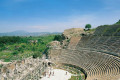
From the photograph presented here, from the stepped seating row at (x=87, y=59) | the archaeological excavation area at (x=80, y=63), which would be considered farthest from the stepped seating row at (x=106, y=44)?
the stepped seating row at (x=87, y=59)

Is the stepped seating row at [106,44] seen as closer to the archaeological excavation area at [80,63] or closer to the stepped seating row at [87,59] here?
the archaeological excavation area at [80,63]

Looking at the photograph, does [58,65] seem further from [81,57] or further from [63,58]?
[81,57]

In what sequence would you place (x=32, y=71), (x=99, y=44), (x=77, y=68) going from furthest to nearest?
(x=99, y=44)
(x=77, y=68)
(x=32, y=71)

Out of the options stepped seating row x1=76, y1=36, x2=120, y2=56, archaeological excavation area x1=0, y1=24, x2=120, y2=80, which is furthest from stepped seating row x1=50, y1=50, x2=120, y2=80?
stepped seating row x1=76, y1=36, x2=120, y2=56

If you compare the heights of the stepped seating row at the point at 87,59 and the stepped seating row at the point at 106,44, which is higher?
the stepped seating row at the point at 106,44

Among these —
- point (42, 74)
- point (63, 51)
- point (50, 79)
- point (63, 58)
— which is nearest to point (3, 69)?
point (42, 74)

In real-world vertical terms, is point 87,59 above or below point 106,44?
below

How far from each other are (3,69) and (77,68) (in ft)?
51.1

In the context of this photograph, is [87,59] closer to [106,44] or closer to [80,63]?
[80,63]

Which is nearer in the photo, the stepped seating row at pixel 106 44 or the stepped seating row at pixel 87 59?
the stepped seating row at pixel 87 59

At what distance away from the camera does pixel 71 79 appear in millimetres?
20359

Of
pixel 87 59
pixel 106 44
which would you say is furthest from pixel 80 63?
pixel 106 44

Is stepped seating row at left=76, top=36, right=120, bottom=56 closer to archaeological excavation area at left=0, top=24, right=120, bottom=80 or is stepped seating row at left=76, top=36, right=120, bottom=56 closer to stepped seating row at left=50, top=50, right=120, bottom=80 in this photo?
archaeological excavation area at left=0, top=24, right=120, bottom=80

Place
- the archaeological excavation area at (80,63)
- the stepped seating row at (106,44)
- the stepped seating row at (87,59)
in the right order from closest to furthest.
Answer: the archaeological excavation area at (80,63)
the stepped seating row at (87,59)
the stepped seating row at (106,44)
